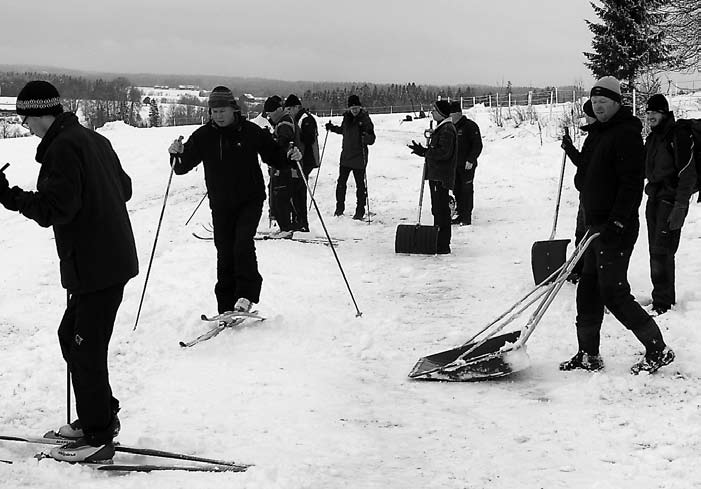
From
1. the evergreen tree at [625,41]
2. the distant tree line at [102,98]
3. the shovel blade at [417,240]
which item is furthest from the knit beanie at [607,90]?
the distant tree line at [102,98]

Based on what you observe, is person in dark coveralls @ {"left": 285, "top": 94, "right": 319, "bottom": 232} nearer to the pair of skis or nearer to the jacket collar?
the pair of skis

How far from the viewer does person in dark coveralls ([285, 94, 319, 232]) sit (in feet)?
37.0

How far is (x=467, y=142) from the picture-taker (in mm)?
12023

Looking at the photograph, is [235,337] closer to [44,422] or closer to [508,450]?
[44,422]

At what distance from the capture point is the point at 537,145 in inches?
860

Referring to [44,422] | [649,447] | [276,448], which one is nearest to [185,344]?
[44,422]

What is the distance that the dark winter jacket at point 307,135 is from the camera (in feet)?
37.8

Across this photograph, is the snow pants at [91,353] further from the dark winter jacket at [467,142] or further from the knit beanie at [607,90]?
the dark winter jacket at [467,142]

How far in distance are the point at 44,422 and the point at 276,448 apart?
1456 millimetres

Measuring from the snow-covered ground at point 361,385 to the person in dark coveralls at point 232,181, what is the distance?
42 centimetres

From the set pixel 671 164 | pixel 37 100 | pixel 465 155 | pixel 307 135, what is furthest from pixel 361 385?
pixel 465 155

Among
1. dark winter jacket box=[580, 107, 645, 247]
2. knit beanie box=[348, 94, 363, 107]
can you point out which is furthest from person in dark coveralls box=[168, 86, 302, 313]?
knit beanie box=[348, 94, 363, 107]

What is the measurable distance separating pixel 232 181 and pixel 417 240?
4.21m

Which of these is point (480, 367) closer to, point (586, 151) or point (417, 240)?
point (586, 151)
